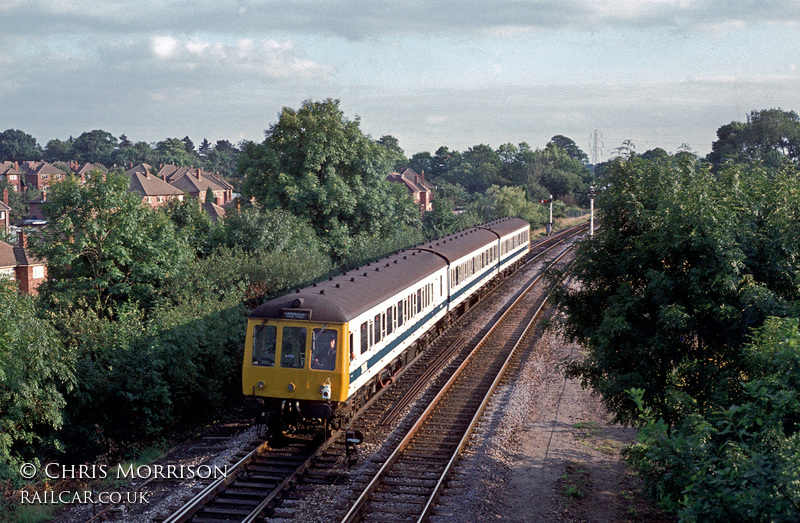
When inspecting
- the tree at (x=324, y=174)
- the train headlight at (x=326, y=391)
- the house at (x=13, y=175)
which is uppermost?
the house at (x=13, y=175)

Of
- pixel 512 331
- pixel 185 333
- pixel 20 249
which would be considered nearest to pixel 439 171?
pixel 20 249

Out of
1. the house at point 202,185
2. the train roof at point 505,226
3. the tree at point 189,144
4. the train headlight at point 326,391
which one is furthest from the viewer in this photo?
the tree at point 189,144

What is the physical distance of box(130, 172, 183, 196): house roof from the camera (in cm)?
7543

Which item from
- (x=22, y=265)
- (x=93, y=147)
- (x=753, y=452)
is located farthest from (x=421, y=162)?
(x=753, y=452)

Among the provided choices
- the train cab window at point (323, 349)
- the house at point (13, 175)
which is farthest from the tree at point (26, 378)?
the house at point (13, 175)

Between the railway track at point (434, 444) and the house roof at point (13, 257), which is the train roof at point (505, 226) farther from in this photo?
the house roof at point (13, 257)

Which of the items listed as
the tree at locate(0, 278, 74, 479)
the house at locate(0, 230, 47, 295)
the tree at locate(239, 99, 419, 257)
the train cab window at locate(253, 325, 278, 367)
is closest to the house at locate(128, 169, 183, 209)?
the house at locate(0, 230, 47, 295)

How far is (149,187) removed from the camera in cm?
7731

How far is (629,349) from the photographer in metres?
10.9

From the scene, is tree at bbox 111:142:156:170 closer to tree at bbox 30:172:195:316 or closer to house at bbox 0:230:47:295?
house at bbox 0:230:47:295

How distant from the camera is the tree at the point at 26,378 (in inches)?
548

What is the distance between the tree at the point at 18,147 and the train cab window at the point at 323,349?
541 ft

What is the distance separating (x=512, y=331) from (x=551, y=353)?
2768mm

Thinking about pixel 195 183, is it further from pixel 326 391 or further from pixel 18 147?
pixel 18 147
